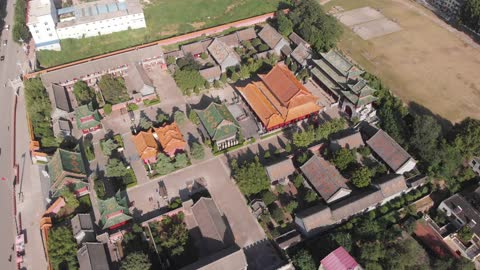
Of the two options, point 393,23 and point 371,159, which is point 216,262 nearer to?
point 371,159

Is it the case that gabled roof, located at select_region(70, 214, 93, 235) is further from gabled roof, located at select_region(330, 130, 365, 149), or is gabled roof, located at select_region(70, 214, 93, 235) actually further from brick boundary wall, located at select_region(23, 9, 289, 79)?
gabled roof, located at select_region(330, 130, 365, 149)

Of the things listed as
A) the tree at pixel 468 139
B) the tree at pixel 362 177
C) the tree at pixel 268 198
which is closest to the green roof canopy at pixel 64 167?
the tree at pixel 268 198

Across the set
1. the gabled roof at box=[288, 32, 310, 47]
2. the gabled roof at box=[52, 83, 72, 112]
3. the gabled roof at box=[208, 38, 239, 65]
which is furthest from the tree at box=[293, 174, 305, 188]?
the gabled roof at box=[52, 83, 72, 112]

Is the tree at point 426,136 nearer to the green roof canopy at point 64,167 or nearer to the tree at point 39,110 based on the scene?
the green roof canopy at point 64,167

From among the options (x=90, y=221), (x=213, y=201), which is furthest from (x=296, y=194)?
(x=90, y=221)

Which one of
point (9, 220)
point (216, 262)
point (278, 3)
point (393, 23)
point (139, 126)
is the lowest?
point (216, 262)

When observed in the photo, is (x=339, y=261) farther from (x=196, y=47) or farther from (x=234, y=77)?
(x=196, y=47)
